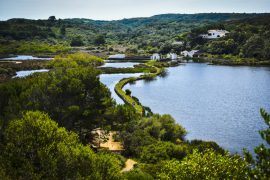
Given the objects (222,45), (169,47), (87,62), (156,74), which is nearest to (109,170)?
(156,74)

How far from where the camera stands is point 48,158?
949 inches

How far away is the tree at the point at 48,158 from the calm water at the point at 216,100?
2517cm

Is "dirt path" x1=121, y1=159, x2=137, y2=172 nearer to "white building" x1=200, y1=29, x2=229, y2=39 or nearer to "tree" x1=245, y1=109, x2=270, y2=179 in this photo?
"tree" x1=245, y1=109, x2=270, y2=179

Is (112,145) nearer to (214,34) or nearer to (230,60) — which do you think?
(230,60)

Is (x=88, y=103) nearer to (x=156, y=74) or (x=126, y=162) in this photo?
(x=126, y=162)

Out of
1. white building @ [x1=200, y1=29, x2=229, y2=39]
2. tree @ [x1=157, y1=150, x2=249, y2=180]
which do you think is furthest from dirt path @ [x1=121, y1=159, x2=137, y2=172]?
white building @ [x1=200, y1=29, x2=229, y2=39]

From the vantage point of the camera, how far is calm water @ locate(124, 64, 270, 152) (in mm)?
52062

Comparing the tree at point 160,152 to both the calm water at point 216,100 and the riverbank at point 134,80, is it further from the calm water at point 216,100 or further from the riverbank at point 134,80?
the riverbank at point 134,80

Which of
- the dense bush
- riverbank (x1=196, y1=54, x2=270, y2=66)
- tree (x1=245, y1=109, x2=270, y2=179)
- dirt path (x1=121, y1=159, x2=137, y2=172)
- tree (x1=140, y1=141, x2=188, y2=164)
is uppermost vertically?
tree (x1=245, y1=109, x2=270, y2=179)

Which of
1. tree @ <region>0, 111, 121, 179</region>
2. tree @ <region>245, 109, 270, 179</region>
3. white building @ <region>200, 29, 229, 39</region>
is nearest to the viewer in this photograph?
tree @ <region>245, 109, 270, 179</region>

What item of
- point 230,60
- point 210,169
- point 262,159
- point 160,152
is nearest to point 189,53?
point 230,60

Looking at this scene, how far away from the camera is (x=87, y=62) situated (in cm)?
13062

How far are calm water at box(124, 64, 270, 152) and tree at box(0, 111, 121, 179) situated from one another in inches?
991

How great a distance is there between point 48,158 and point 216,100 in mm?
55722
